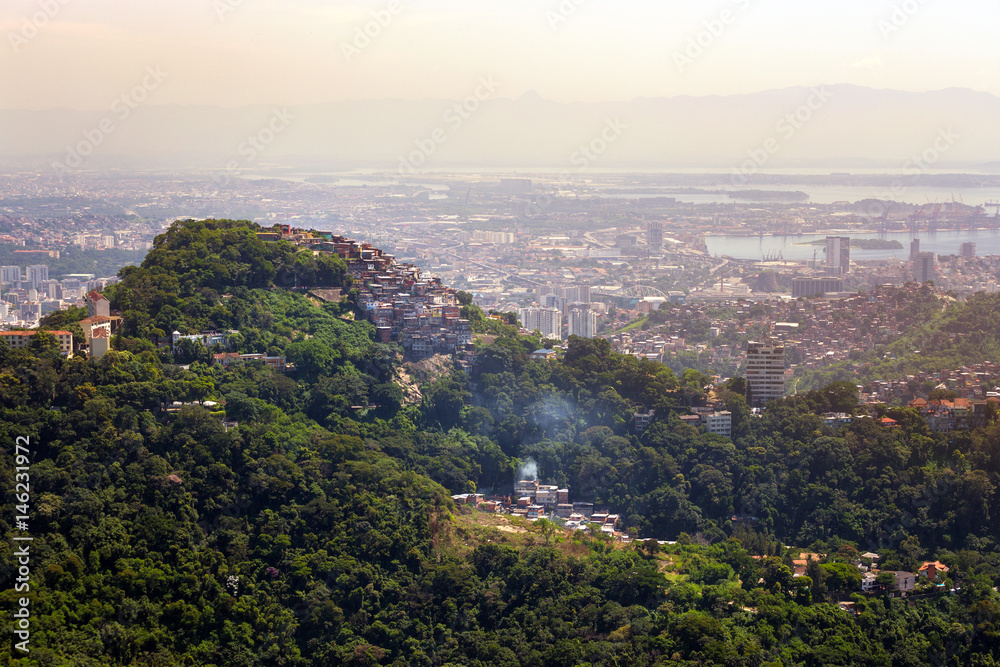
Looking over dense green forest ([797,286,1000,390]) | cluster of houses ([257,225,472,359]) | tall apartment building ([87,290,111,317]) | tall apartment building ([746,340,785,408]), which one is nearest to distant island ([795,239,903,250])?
dense green forest ([797,286,1000,390])

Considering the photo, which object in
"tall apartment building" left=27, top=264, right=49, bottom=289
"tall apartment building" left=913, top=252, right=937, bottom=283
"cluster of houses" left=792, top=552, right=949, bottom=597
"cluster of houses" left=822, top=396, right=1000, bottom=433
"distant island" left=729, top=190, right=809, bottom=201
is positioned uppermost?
"distant island" left=729, top=190, right=809, bottom=201

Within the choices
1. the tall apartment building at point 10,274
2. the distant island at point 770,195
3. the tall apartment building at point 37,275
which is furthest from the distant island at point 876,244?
the tall apartment building at point 10,274

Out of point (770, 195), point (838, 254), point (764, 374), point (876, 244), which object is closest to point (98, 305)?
point (764, 374)

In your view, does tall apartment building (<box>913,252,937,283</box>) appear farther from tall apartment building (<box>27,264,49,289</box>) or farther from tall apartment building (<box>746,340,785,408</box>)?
tall apartment building (<box>27,264,49,289</box>)

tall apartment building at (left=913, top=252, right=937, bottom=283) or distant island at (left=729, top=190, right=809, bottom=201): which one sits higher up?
distant island at (left=729, top=190, right=809, bottom=201)

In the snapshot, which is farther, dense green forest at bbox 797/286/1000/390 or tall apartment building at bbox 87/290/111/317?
dense green forest at bbox 797/286/1000/390

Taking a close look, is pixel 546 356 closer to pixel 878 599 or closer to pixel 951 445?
pixel 951 445

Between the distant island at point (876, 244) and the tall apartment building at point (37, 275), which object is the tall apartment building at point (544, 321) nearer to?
the tall apartment building at point (37, 275)

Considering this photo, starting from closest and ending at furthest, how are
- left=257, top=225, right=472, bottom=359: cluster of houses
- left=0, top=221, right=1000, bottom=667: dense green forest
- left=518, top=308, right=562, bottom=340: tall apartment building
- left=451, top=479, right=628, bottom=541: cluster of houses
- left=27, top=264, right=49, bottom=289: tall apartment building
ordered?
1. left=0, top=221, right=1000, bottom=667: dense green forest
2. left=451, top=479, right=628, bottom=541: cluster of houses
3. left=257, top=225, right=472, bottom=359: cluster of houses
4. left=518, top=308, right=562, bottom=340: tall apartment building
5. left=27, top=264, right=49, bottom=289: tall apartment building
